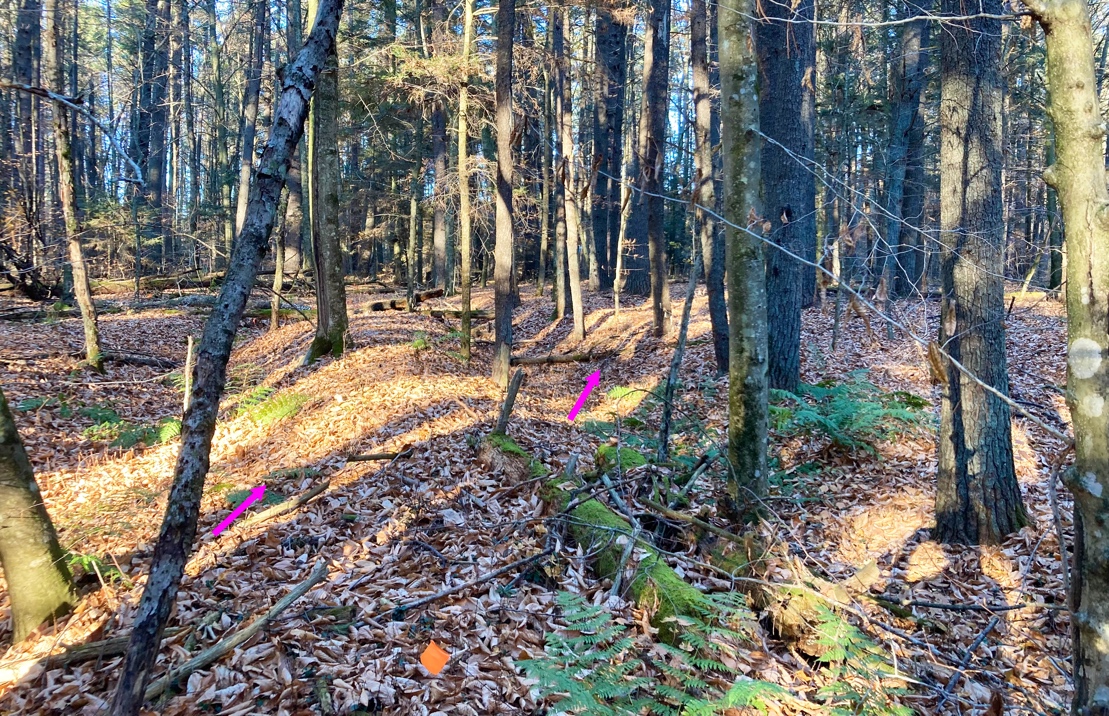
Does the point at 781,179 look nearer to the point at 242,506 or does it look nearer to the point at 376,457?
the point at 376,457

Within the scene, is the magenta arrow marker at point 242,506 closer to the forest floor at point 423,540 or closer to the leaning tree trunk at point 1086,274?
the forest floor at point 423,540

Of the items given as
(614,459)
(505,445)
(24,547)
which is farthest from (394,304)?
(24,547)

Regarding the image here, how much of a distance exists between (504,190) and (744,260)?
6560mm

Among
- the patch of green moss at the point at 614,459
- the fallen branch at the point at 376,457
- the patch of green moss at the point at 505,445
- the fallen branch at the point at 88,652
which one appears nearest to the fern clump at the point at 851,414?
the patch of green moss at the point at 614,459

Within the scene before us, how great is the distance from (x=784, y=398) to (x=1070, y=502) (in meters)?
3.47

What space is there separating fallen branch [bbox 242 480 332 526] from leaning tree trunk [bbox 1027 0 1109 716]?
5.53 meters

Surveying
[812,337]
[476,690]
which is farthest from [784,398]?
[476,690]

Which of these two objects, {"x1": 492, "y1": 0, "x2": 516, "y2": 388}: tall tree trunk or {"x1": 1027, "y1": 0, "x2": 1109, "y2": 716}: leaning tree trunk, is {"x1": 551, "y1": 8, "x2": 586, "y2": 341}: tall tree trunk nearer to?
{"x1": 492, "y1": 0, "x2": 516, "y2": 388}: tall tree trunk

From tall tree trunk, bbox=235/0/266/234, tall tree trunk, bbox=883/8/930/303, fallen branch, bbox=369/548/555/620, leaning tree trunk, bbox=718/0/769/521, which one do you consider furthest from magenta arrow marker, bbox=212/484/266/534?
tall tree trunk, bbox=883/8/930/303

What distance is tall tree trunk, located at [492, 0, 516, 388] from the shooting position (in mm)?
9945

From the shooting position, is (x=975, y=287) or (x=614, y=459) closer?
(x=975, y=287)

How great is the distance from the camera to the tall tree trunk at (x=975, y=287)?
4.95m

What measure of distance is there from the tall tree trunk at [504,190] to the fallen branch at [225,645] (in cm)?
651

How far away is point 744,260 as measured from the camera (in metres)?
4.64
